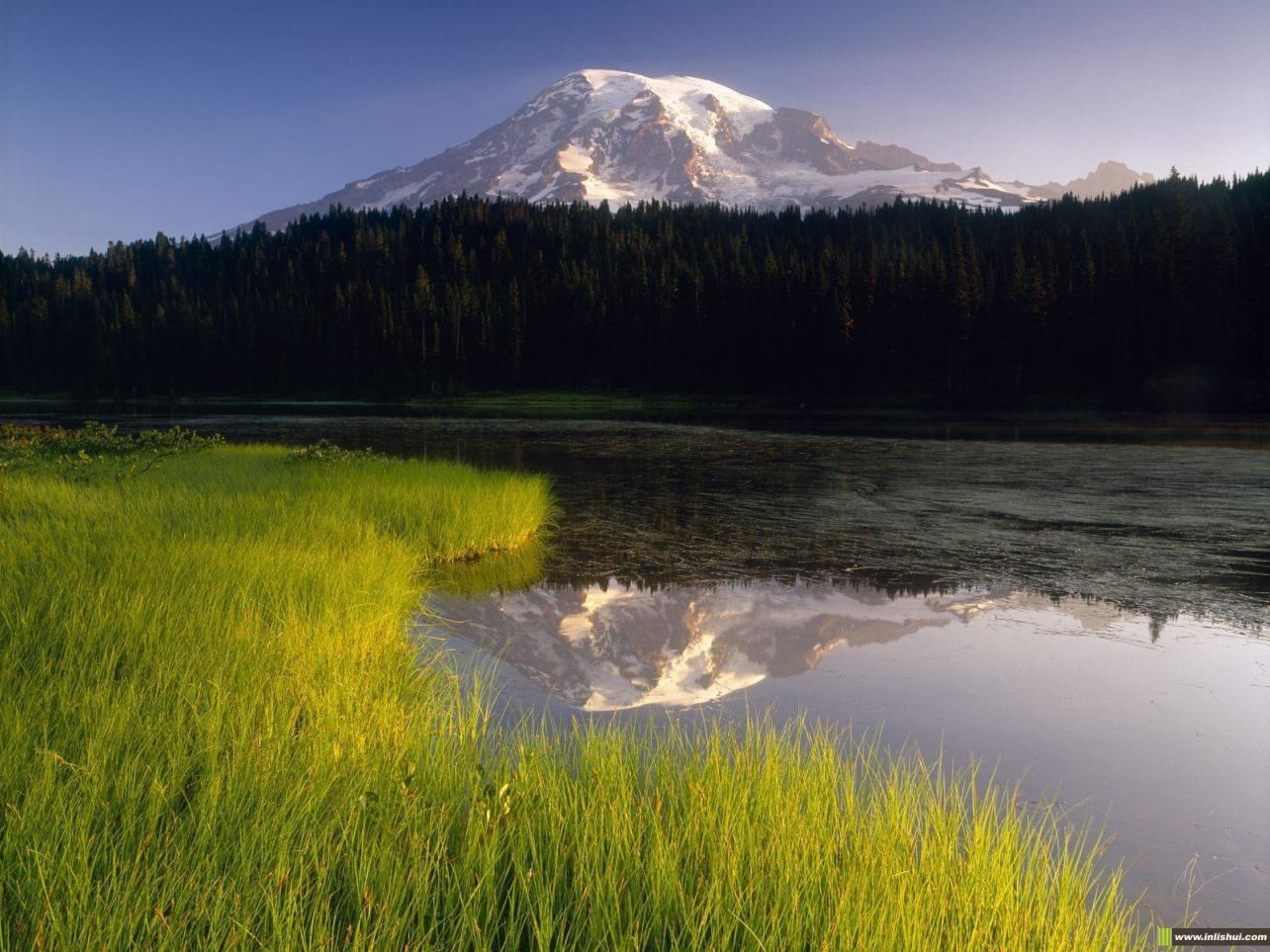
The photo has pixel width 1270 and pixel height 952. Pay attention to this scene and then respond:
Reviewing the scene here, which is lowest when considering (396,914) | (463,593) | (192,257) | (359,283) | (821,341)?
(463,593)

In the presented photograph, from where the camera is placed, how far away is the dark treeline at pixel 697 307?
270 feet

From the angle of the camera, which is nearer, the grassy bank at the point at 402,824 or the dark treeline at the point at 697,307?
the grassy bank at the point at 402,824

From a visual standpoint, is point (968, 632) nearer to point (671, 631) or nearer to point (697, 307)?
point (671, 631)

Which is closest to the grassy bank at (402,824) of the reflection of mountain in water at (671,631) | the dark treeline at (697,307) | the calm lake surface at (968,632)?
the calm lake surface at (968,632)

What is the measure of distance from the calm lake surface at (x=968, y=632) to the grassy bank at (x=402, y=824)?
2.74 feet

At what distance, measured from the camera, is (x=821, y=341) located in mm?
97438

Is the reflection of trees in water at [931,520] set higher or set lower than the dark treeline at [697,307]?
lower

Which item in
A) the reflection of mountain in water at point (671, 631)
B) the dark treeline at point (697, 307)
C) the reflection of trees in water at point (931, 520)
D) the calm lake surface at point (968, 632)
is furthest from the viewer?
the dark treeline at point (697, 307)

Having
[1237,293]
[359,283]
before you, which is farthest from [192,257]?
[1237,293]

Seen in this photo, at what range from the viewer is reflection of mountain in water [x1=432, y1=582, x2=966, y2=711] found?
796 cm

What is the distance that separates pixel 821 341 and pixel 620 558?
8763 cm

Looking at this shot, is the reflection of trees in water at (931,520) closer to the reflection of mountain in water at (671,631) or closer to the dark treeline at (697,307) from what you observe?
the reflection of mountain in water at (671,631)

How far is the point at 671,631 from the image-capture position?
Answer: 9.79 metres

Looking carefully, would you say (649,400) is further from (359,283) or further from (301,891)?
(301,891)
